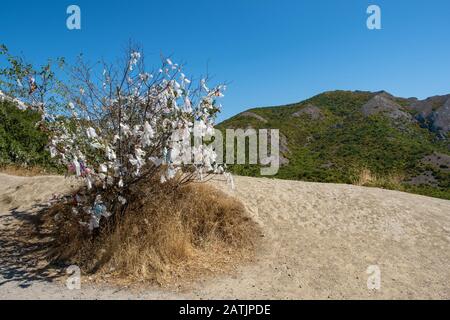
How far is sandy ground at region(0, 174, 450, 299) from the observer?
17.1ft

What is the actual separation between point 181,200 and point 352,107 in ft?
197

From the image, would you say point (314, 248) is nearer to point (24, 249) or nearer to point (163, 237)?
point (163, 237)

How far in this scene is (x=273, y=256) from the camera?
20.6ft

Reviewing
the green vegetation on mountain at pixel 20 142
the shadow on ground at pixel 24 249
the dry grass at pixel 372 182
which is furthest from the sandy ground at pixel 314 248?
the green vegetation on mountain at pixel 20 142

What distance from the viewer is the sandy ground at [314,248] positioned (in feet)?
17.1

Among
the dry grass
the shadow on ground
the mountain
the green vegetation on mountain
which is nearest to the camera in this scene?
the shadow on ground

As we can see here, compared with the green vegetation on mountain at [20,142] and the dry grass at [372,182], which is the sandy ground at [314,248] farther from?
the green vegetation on mountain at [20,142]

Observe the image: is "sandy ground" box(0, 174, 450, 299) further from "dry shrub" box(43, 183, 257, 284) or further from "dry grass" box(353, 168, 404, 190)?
"dry grass" box(353, 168, 404, 190)

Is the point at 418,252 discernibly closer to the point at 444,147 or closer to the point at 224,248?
the point at 224,248

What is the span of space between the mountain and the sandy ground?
18.2 metres

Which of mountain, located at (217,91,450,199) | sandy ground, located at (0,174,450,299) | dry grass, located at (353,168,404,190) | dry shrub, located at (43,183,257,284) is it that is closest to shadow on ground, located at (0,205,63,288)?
sandy ground, located at (0,174,450,299)

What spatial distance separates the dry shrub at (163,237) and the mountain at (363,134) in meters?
19.8

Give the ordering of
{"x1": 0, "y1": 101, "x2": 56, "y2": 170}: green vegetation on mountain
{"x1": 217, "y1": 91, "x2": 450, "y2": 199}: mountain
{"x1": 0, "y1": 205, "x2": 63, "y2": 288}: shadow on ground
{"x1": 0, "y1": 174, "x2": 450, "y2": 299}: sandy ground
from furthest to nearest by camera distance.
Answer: {"x1": 217, "y1": 91, "x2": 450, "y2": 199}: mountain → {"x1": 0, "y1": 101, "x2": 56, "y2": 170}: green vegetation on mountain → {"x1": 0, "y1": 205, "x2": 63, "y2": 288}: shadow on ground → {"x1": 0, "y1": 174, "x2": 450, "y2": 299}: sandy ground
